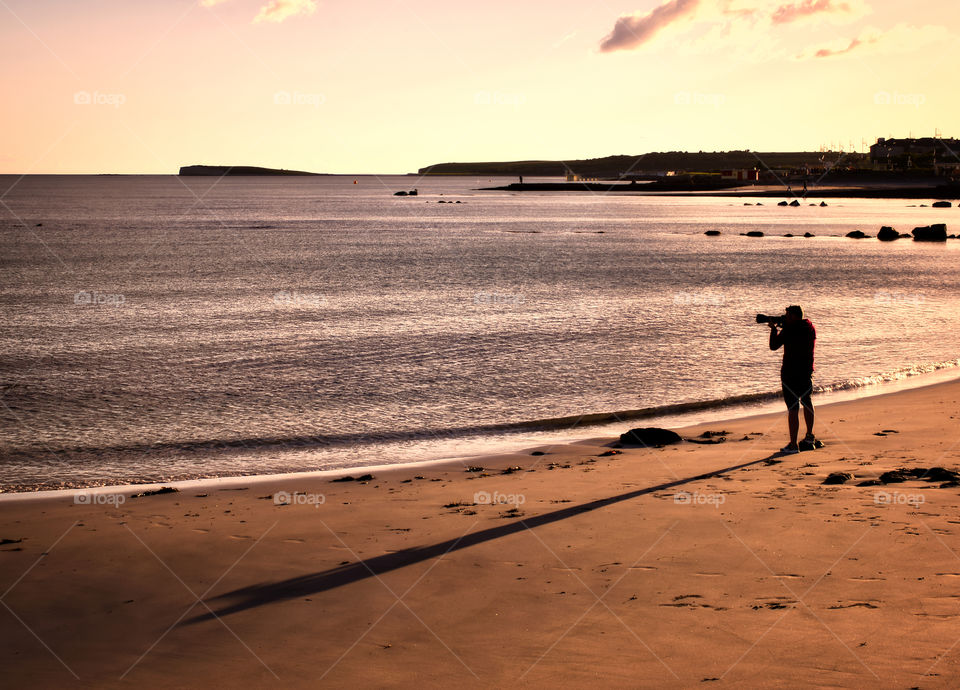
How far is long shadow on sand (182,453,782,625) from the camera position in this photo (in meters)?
7.79

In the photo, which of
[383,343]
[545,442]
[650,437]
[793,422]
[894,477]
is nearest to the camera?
[894,477]

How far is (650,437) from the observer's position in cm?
1420

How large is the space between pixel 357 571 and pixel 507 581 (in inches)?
61.4

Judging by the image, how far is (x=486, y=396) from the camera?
64.1 feet

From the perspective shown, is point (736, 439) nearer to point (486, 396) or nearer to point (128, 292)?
point (486, 396)

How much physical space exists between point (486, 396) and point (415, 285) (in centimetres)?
2702

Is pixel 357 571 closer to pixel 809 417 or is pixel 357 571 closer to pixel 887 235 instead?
pixel 809 417

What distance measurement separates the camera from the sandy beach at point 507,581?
632 centimetres

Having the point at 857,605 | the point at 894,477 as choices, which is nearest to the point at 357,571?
the point at 857,605

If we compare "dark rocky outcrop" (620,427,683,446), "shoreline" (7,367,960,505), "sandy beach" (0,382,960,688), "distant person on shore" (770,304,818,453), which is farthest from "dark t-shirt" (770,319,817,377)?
"shoreline" (7,367,960,505)

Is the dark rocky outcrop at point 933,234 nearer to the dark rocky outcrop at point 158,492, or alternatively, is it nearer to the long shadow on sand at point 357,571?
the long shadow on sand at point 357,571

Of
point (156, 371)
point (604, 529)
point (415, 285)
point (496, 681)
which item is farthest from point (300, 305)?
point (496, 681)

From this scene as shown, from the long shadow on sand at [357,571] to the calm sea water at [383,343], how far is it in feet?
16.3

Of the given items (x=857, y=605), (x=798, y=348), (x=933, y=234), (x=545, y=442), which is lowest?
(x=545, y=442)
